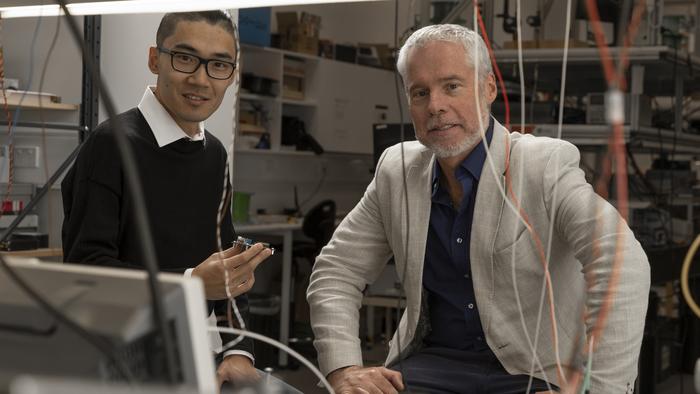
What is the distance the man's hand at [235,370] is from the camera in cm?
159

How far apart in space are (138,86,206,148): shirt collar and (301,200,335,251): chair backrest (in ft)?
11.5

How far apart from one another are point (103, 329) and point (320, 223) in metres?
4.70

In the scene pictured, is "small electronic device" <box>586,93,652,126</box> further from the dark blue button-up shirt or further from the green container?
the green container

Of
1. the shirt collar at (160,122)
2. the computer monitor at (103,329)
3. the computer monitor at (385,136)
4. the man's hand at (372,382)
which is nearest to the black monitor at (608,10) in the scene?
the computer monitor at (385,136)

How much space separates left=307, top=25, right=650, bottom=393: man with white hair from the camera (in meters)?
1.67

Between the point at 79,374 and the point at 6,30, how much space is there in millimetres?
3392

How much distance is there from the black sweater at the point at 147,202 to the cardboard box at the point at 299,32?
165 inches

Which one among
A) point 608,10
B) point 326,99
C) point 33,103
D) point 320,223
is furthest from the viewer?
point 326,99

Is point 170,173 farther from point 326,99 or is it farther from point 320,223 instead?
point 326,99

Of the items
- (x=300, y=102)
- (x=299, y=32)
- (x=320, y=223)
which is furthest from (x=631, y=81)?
(x=299, y=32)

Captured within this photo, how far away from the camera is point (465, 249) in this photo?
178 centimetres

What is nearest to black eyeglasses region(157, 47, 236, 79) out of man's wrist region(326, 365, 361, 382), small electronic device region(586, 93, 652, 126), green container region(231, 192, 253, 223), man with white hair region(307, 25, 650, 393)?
man with white hair region(307, 25, 650, 393)

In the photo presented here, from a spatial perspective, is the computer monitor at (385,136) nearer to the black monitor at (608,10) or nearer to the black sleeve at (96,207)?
the black monitor at (608,10)

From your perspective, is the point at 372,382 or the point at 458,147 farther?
the point at 458,147
